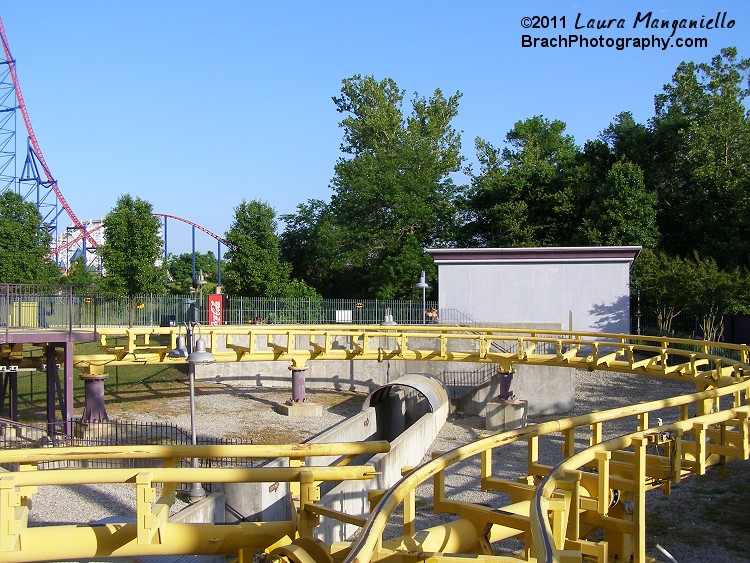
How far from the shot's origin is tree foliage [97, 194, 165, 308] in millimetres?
39688

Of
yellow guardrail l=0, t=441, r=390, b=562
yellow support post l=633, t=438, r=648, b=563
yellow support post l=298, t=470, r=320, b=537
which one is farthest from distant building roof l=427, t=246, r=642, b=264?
yellow support post l=298, t=470, r=320, b=537

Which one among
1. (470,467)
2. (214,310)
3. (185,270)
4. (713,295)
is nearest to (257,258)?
(214,310)

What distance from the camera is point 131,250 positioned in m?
39.8

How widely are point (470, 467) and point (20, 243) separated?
98.6ft

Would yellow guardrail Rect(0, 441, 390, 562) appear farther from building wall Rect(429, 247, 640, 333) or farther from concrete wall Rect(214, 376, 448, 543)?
A: building wall Rect(429, 247, 640, 333)

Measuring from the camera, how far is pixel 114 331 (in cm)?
2023

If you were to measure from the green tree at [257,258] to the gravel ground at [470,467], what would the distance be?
14.3m

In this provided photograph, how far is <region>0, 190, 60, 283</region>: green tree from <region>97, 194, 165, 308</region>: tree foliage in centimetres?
313

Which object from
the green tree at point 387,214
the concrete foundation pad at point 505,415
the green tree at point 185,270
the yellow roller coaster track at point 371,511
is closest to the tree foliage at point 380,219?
the green tree at point 387,214

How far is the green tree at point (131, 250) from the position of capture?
39688mm

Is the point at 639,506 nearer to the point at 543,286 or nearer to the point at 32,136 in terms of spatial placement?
the point at 543,286

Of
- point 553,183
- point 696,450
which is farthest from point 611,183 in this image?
point 696,450

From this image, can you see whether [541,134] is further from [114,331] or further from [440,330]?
[114,331]

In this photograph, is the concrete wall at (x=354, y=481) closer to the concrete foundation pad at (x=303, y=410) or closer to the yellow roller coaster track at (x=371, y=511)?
the concrete foundation pad at (x=303, y=410)
